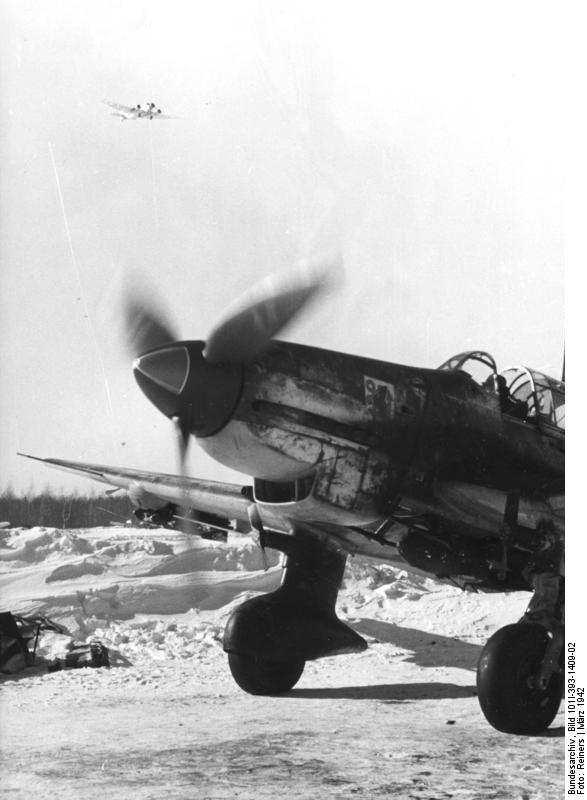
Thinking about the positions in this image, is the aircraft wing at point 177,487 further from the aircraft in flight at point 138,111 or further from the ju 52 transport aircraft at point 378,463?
the aircraft in flight at point 138,111

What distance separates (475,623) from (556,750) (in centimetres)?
718

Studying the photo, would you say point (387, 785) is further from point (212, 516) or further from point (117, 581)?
point (117, 581)

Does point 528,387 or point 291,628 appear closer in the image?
point 528,387

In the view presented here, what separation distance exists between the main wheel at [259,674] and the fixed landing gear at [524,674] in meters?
2.65

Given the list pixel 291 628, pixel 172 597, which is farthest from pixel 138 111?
pixel 172 597

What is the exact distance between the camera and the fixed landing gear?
26.3ft

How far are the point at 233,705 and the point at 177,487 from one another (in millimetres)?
2515

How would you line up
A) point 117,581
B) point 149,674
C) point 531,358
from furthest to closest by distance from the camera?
point 117,581 → point 149,674 → point 531,358

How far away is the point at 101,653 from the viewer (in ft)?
37.0

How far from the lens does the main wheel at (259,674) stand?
10.1 m

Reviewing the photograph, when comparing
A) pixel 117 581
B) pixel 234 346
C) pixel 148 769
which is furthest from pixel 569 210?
pixel 117 581

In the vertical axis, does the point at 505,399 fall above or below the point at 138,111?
below

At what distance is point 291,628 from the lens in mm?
9984

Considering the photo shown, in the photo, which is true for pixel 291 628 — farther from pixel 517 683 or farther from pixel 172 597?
pixel 172 597
